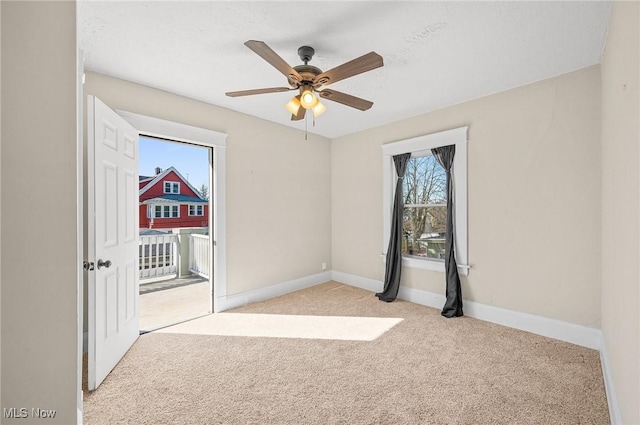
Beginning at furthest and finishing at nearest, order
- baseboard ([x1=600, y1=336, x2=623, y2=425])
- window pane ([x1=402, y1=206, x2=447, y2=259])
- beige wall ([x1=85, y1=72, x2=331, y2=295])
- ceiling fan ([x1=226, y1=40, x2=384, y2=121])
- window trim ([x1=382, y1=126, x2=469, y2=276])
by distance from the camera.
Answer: window pane ([x1=402, y1=206, x2=447, y2=259]) → window trim ([x1=382, y1=126, x2=469, y2=276]) → beige wall ([x1=85, y1=72, x2=331, y2=295]) → ceiling fan ([x1=226, y1=40, x2=384, y2=121]) → baseboard ([x1=600, y1=336, x2=623, y2=425])

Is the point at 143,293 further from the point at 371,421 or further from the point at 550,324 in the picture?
the point at 550,324

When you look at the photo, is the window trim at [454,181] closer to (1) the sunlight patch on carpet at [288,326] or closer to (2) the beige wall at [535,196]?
(2) the beige wall at [535,196]

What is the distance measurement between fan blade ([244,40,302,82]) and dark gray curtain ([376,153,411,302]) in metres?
2.27

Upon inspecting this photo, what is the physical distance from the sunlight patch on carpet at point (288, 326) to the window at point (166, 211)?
2740mm

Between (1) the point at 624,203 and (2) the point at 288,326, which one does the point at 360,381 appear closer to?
(2) the point at 288,326

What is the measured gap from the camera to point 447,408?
1835 millimetres

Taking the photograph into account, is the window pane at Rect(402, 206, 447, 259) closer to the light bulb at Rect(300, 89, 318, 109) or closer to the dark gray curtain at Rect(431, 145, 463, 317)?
the dark gray curtain at Rect(431, 145, 463, 317)

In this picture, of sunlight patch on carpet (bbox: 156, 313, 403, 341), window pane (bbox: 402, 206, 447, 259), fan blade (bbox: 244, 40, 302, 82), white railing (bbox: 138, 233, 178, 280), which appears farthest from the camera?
white railing (bbox: 138, 233, 178, 280)

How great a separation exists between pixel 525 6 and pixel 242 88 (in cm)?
240

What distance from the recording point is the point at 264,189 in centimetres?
400

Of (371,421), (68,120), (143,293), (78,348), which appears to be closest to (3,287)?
(78,348)

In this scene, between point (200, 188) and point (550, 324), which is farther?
point (200, 188)

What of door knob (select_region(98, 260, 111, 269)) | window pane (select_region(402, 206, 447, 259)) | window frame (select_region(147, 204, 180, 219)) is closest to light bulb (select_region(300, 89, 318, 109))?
door knob (select_region(98, 260, 111, 269))

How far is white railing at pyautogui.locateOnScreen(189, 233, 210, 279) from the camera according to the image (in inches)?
206
